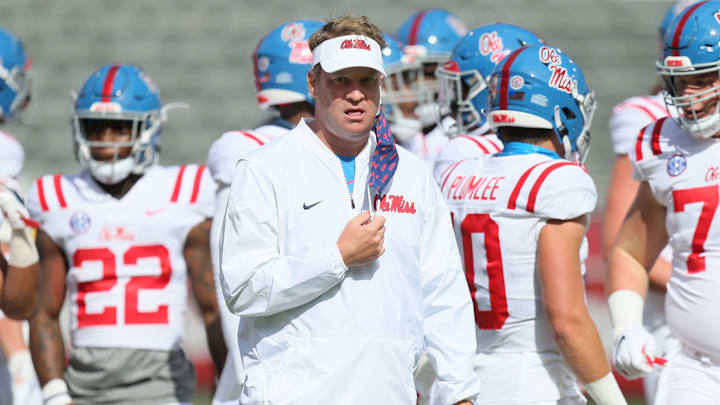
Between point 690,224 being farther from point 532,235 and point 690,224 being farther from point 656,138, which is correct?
point 532,235

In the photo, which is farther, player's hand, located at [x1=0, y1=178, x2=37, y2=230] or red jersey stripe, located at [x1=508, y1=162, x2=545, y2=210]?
player's hand, located at [x1=0, y1=178, x2=37, y2=230]

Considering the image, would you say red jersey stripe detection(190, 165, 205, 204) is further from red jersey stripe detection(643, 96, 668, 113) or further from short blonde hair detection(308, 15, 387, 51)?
red jersey stripe detection(643, 96, 668, 113)

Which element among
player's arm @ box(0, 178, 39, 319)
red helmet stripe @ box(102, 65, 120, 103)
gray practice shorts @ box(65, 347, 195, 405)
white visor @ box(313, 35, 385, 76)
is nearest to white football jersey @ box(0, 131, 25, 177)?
red helmet stripe @ box(102, 65, 120, 103)

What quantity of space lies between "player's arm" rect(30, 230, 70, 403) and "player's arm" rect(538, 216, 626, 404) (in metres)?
1.95

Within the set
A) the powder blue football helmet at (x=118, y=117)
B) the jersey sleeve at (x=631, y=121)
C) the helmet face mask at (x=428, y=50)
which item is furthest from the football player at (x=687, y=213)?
the helmet face mask at (x=428, y=50)

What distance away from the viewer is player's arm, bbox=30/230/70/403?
14.3 ft

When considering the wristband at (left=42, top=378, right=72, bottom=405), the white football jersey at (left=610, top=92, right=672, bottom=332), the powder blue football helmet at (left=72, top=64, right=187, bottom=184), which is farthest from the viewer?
the white football jersey at (left=610, top=92, right=672, bottom=332)

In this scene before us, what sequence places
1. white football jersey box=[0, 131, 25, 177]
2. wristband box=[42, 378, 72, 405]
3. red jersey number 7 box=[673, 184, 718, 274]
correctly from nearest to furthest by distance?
red jersey number 7 box=[673, 184, 718, 274] → wristband box=[42, 378, 72, 405] → white football jersey box=[0, 131, 25, 177]

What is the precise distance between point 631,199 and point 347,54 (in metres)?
2.14

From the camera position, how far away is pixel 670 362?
12.6ft

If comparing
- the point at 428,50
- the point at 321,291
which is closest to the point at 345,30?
the point at 321,291

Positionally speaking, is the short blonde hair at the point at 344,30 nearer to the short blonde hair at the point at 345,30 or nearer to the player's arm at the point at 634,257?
the short blonde hair at the point at 345,30

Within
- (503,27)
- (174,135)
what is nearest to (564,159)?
(503,27)

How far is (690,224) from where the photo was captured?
3750 millimetres
